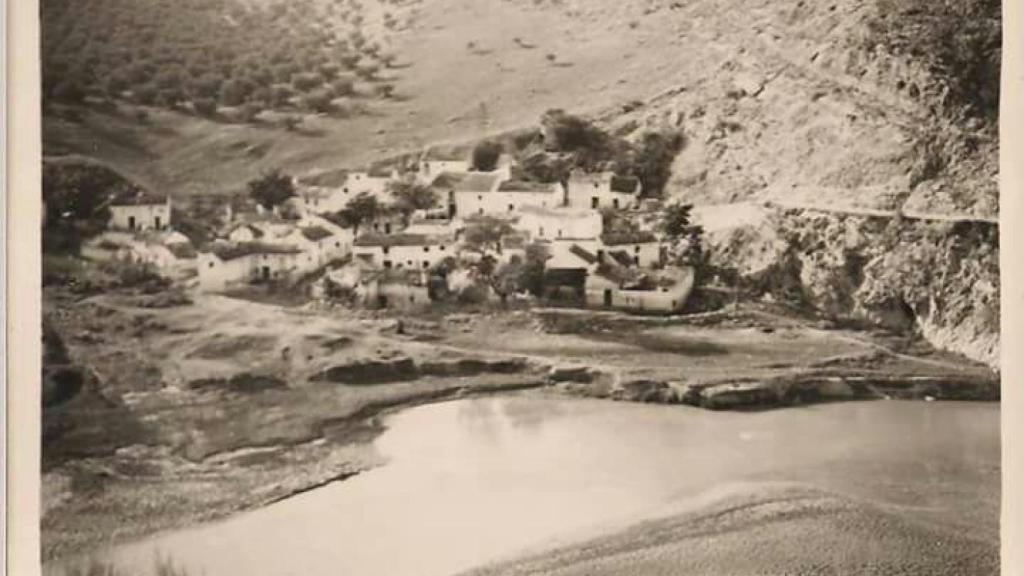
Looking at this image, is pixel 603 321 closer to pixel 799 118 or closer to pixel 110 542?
pixel 799 118

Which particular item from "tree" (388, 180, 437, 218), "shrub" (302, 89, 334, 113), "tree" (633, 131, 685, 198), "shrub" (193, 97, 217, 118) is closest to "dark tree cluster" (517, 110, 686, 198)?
"tree" (633, 131, 685, 198)

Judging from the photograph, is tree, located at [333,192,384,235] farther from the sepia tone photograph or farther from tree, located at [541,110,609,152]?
tree, located at [541,110,609,152]

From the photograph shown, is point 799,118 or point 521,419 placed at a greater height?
point 799,118

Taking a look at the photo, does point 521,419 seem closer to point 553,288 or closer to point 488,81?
point 553,288

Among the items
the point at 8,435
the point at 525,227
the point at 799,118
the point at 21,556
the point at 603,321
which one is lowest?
the point at 21,556

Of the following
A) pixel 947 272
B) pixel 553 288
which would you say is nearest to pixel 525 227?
pixel 553 288

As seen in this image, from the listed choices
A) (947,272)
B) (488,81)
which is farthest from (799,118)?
(488,81)
